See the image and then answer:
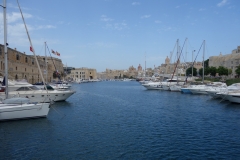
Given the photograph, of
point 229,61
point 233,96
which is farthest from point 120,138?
point 229,61

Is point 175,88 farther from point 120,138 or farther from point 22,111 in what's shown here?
point 120,138

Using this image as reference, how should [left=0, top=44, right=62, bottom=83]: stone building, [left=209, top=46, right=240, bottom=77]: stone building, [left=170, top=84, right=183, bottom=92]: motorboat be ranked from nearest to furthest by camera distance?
[left=0, top=44, right=62, bottom=83]: stone building < [left=170, top=84, right=183, bottom=92]: motorboat < [left=209, top=46, right=240, bottom=77]: stone building

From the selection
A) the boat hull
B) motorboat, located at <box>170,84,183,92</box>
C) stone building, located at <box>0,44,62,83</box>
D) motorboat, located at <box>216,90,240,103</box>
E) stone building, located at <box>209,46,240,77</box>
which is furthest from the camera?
stone building, located at <box>209,46,240,77</box>

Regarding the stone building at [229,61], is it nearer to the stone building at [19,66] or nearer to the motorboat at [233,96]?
the motorboat at [233,96]

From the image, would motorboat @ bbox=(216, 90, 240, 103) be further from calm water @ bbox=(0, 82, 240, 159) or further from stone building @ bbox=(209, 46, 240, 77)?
stone building @ bbox=(209, 46, 240, 77)

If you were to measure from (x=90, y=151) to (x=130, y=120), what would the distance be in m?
7.99

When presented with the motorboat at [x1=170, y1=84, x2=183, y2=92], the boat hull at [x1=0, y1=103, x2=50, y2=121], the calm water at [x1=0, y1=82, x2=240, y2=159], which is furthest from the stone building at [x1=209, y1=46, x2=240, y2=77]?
the boat hull at [x1=0, y1=103, x2=50, y2=121]

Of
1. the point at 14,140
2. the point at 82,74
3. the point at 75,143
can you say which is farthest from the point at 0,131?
the point at 82,74

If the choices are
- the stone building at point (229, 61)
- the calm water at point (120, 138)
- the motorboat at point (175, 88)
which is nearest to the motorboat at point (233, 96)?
the calm water at point (120, 138)

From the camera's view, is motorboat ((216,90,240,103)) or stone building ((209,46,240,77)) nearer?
motorboat ((216,90,240,103))

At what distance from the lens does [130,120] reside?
19.7 meters

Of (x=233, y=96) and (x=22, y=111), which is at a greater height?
(x=233, y=96)

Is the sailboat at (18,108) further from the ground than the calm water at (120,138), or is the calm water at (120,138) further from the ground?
the sailboat at (18,108)

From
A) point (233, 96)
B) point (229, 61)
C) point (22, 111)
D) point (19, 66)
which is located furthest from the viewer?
point (229, 61)
